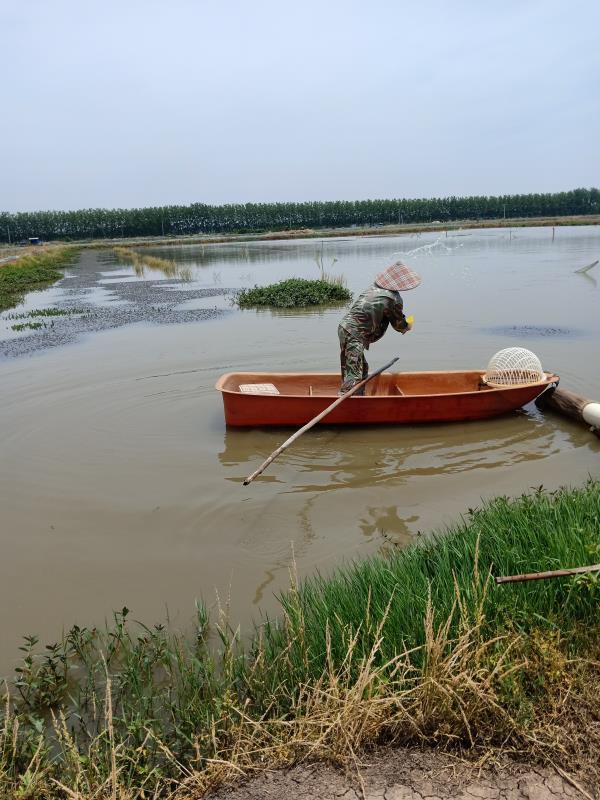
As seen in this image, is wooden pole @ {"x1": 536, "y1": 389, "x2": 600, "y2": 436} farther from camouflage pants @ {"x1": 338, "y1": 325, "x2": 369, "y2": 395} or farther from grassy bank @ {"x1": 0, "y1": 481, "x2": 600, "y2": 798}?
grassy bank @ {"x1": 0, "y1": 481, "x2": 600, "y2": 798}

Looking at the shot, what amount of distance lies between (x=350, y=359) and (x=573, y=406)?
2.81m

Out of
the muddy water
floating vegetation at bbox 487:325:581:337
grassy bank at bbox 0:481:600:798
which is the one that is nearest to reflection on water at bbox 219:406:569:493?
the muddy water

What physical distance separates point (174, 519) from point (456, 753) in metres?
3.51

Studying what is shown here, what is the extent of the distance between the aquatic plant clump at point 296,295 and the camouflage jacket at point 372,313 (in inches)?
433

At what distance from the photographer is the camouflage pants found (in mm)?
7305

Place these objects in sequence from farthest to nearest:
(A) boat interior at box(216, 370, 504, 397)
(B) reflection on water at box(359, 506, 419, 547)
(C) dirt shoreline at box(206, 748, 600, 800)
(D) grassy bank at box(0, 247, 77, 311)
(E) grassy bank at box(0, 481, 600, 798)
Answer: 1. (D) grassy bank at box(0, 247, 77, 311)
2. (A) boat interior at box(216, 370, 504, 397)
3. (B) reflection on water at box(359, 506, 419, 547)
4. (E) grassy bank at box(0, 481, 600, 798)
5. (C) dirt shoreline at box(206, 748, 600, 800)

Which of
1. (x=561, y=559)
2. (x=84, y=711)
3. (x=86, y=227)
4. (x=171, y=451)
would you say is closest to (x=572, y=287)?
(x=171, y=451)

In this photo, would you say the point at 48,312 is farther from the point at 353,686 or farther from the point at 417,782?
the point at 417,782

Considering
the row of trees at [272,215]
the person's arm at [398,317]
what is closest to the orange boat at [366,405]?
the person's arm at [398,317]

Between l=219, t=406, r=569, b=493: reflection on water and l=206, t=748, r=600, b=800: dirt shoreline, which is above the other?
l=219, t=406, r=569, b=493: reflection on water

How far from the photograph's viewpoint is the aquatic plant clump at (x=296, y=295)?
18.5 meters

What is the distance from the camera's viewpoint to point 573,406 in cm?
736

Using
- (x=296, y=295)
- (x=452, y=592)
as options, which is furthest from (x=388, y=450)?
(x=296, y=295)

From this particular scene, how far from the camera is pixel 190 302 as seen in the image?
20.7m
